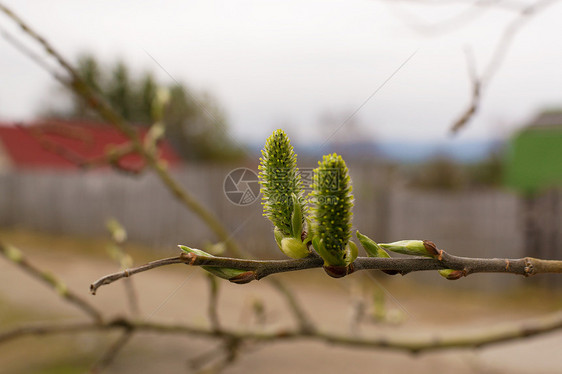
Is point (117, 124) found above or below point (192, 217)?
above

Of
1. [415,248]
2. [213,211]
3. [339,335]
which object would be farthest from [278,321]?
[415,248]

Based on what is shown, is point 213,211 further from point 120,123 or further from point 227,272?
point 227,272

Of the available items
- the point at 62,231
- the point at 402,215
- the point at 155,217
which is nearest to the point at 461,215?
the point at 402,215

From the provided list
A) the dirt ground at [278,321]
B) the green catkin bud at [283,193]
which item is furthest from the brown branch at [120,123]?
the dirt ground at [278,321]

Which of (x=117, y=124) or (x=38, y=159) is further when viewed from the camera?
(x=38, y=159)

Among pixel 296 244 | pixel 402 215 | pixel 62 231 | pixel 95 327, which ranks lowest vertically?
pixel 62 231

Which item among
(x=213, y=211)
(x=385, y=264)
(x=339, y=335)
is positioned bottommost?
(x=213, y=211)

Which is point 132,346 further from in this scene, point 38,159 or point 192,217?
point 38,159

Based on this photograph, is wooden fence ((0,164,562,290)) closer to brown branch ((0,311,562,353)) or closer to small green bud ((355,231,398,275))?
brown branch ((0,311,562,353))
